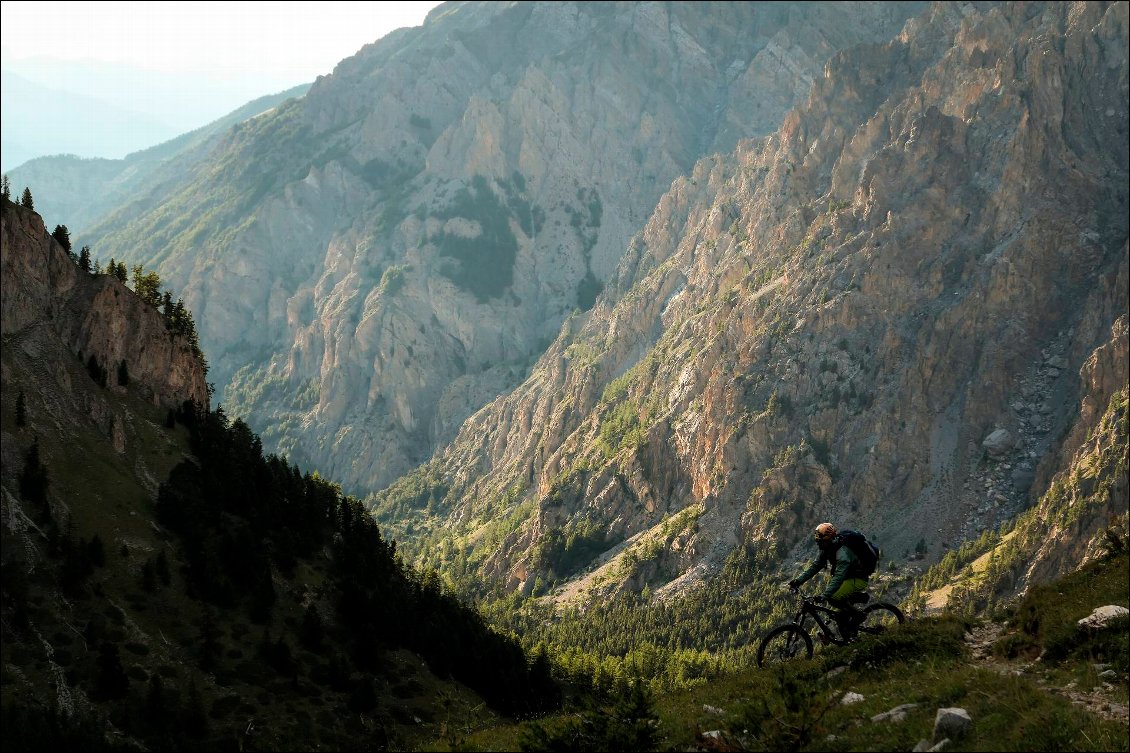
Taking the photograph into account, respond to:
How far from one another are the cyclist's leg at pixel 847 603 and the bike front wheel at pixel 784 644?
1.37 meters

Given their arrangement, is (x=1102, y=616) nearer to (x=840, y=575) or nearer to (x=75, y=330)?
(x=840, y=575)

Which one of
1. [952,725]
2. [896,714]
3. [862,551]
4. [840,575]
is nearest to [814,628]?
[840,575]

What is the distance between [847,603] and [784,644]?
3.60 metres

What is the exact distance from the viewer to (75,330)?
8675 cm

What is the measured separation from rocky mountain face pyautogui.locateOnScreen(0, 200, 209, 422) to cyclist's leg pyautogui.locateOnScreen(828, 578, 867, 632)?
63150mm

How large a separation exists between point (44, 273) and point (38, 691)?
43.3 meters

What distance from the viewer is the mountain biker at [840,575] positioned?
32781mm

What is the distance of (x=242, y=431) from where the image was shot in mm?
114125

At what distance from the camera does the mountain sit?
56.6 meters

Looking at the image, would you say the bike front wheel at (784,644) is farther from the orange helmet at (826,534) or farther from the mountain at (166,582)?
the mountain at (166,582)

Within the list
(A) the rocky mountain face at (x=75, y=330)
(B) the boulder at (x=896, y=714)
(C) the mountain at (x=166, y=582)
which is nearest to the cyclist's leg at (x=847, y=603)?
(B) the boulder at (x=896, y=714)

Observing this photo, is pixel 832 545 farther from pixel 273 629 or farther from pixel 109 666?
pixel 273 629

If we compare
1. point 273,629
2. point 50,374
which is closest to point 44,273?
point 50,374

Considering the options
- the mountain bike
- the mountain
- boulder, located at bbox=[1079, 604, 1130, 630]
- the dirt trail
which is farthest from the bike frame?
the mountain
